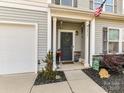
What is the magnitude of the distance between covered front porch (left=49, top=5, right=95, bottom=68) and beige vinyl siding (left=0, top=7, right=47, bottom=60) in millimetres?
1686

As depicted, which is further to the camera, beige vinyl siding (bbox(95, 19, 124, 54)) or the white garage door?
beige vinyl siding (bbox(95, 19, 124, 54))

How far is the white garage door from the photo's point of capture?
23.4ft

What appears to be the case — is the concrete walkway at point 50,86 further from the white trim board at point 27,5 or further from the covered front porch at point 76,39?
the white trim board at point 27,5

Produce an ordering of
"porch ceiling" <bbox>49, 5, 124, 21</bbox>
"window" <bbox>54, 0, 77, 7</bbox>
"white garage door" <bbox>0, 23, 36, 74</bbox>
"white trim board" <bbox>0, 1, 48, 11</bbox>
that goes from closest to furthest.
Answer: "white trim board" <bbox>0, 1, 48, 11</bbox> → "white garage door" <bbox>0, 23, 36, 74</bbox> → "porch ceiling" <bbox>49, 5, 124, 21</bbox> → "window" <bbox>54, 0, 77, 7</bbox>

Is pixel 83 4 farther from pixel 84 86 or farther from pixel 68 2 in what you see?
pixel 84 86

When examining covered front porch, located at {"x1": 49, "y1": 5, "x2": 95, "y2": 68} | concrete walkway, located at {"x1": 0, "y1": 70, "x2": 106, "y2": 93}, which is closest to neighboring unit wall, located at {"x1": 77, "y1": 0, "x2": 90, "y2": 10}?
covered front porch, located at {"x1": 49, "y1": 5, "x2": 95, "y2": 68}

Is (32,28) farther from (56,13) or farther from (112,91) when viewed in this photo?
(112,91)

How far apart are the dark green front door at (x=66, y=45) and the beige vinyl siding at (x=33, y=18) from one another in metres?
2.93

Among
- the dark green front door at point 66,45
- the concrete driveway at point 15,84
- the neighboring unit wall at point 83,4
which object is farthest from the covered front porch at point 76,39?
the concrete driveway at point 15,84

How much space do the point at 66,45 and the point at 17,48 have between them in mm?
4260

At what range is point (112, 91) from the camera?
17.1 feet

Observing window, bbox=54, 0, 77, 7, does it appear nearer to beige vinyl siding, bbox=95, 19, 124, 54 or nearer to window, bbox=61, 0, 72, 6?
window, bbox=61, 0, 72, 6

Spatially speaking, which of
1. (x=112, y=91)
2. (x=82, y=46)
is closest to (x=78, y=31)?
(x=82, y=46)

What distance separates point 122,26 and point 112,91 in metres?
6.69
